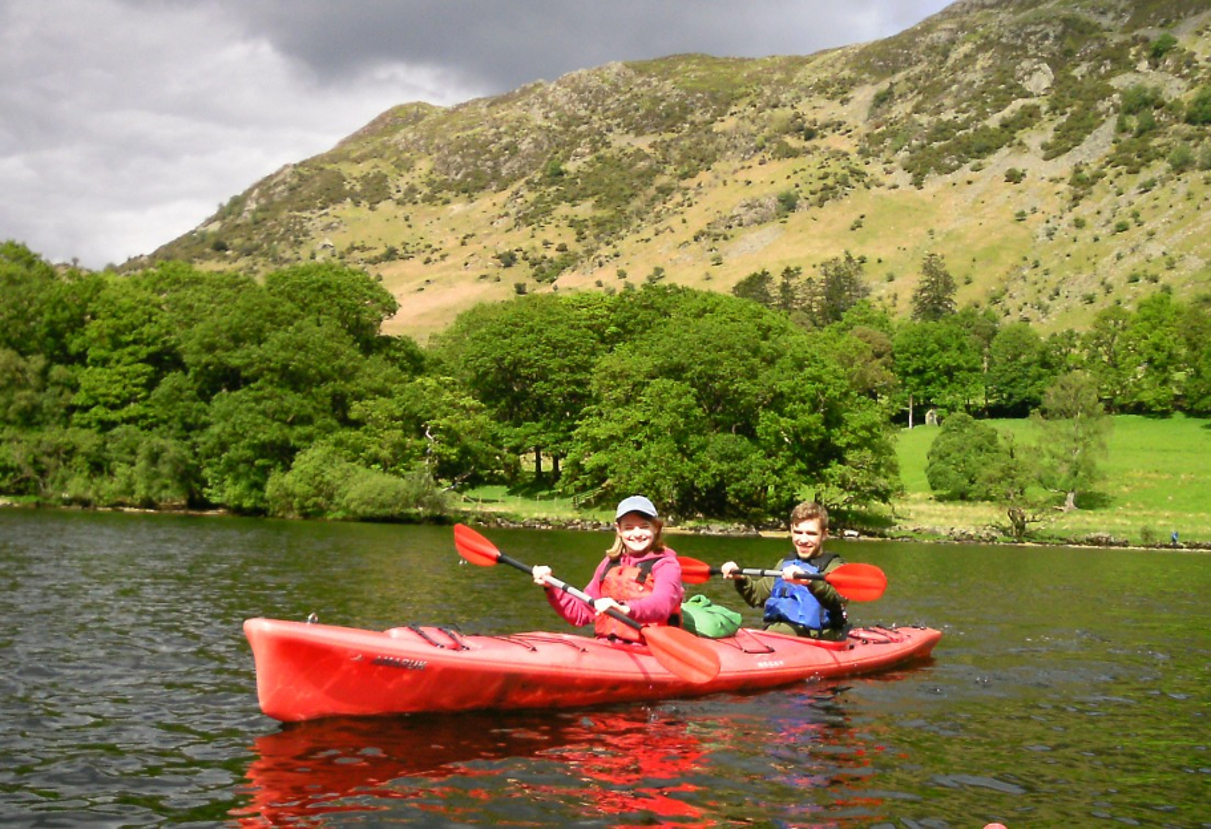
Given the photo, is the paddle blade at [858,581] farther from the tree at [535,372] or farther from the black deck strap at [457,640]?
the tree at [535,372]

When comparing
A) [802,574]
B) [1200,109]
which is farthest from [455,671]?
[1200,109]

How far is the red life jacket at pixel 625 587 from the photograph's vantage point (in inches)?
411

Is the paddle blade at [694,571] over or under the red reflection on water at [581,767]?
over

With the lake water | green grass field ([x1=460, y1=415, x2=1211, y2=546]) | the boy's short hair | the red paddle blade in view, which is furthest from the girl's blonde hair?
green grass field ([x1=460, y1=415, x2=1211, y2=546])

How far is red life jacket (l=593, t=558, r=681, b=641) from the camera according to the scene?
10438 mm

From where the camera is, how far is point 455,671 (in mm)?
9117

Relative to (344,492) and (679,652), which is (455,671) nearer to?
(679,652)

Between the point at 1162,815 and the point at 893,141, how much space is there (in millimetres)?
162698

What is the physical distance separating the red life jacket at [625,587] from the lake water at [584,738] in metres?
0.84

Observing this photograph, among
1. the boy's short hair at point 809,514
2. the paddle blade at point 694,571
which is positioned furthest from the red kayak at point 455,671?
the boy's short hair at point 809,514

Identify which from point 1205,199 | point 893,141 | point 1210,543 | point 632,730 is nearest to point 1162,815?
point 632,730

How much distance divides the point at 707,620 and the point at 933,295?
9300 centimetres

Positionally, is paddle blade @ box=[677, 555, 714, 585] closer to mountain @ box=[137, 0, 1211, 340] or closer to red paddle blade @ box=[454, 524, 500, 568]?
red paddle blade @ box=[454, 524, 500, 568]

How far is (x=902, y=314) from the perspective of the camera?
340ft
